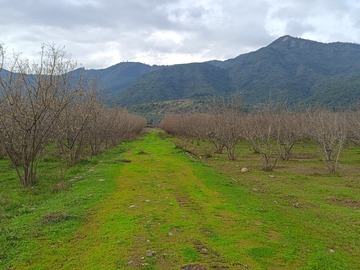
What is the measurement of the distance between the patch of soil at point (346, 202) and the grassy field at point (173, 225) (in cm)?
4

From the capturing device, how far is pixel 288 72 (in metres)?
171

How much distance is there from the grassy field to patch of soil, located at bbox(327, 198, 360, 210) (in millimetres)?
39

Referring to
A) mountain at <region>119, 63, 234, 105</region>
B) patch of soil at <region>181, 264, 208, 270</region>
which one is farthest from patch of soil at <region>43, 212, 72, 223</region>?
mountain at <region>119, 63, 234, 105</region>

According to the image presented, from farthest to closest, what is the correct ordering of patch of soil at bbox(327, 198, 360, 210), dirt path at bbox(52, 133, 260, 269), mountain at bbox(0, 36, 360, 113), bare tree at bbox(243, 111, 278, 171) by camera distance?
mountain at bbox(0, 36, 360, 113) < bare tree at bbox(243, 111, 278, 171) < patch of soil at bbox(327, 198, 360, 210) < dirt path at bbox(52, 133, 260, 269)

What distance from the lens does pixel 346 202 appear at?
570 inches

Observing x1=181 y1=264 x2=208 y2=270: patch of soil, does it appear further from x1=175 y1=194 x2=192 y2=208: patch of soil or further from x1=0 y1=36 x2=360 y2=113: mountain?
x1=0 y1=36 x2=360 y2=113: mountain

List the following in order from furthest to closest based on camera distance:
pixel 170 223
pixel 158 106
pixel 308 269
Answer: pixel 158 106
pixel 170 223
pixel 308 269

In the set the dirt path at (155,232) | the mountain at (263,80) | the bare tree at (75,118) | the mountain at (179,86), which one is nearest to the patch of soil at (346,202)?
the dirt path at (155,232)

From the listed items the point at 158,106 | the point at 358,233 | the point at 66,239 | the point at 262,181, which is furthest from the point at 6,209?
the point at 158,106

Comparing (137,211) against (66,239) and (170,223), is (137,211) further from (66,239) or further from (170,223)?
(66,239)

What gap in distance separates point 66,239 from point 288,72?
17634 cm

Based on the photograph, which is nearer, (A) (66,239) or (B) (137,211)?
(A) (66,239)

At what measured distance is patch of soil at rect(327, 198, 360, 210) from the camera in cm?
1374

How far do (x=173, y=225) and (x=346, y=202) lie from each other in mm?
9352
